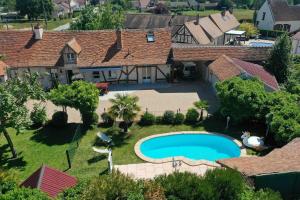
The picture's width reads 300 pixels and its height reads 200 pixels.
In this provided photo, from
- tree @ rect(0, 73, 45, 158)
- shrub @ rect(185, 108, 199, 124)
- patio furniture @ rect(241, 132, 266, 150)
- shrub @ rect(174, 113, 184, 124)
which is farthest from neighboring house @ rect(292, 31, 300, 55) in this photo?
tree @ rect(0, 73, 45, 158)

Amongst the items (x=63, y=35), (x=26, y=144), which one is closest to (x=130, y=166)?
(x=26, y=144)

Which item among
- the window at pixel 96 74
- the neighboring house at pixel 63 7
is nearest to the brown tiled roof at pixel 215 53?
the window at pixel 96 74

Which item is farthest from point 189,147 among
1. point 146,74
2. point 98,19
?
point 98,19

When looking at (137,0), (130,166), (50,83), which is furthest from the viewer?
(137,0)

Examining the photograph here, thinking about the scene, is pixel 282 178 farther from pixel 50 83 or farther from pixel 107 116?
pixel 50 83

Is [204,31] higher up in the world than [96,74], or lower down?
higher up

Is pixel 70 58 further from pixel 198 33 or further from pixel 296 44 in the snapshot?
pixel 296 44
